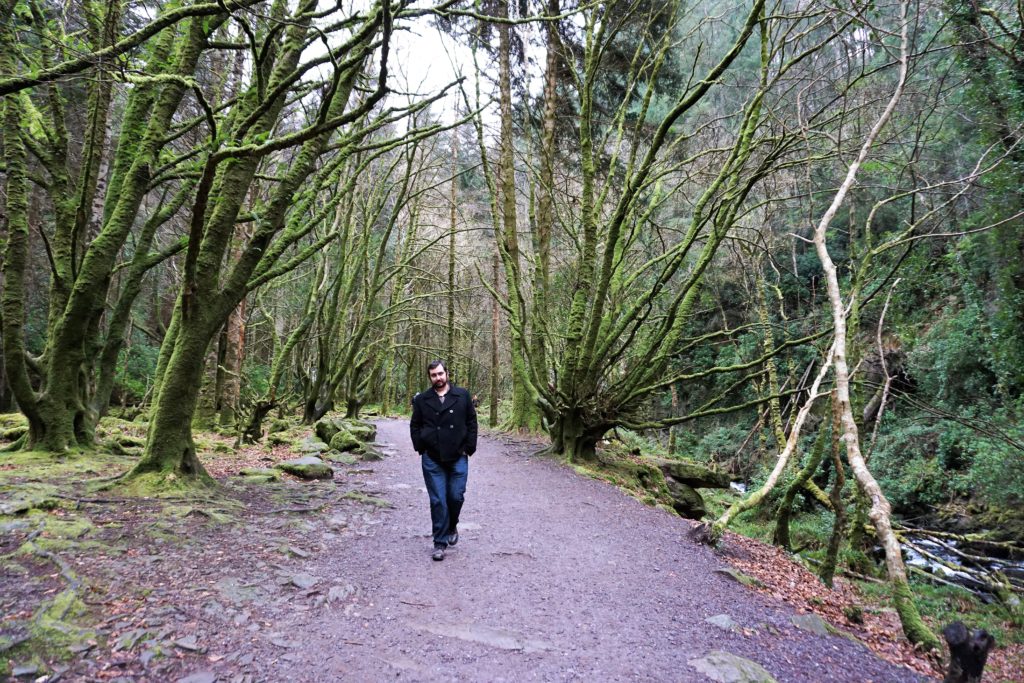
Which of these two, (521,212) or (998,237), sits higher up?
(521,212)

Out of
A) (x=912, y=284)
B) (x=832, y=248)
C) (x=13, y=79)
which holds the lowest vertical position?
(x=13, y=79)

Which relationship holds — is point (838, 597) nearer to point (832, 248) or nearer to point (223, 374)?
point (223, 374)

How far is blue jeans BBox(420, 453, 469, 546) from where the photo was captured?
4.73 meters

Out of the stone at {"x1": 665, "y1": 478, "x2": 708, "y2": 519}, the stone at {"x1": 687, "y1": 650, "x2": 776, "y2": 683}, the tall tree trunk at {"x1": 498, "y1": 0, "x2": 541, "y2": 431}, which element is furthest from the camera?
the tall tree trunk at {"x1": 498, "y1": 0, "x2": 541, "y2": 431}

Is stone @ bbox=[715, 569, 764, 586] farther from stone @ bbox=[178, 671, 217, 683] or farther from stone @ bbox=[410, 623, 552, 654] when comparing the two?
stone @ bbox=[178, 671, 217, 683]

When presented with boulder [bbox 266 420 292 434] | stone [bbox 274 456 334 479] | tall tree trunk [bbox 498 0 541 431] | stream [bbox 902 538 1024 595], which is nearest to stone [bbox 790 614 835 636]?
stream [bbox 902 538 1024 595]

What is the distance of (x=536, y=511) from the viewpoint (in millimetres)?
6457

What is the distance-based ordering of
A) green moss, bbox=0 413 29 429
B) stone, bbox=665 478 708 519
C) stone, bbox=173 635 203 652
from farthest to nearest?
stone, bbox=665 478 708 519 → green moss, bbox=0 413 29 429 → stone, bbox=173 635 203 652

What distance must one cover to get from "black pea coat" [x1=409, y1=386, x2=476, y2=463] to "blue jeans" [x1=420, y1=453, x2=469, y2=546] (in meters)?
0.09

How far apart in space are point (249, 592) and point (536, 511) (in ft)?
11.7

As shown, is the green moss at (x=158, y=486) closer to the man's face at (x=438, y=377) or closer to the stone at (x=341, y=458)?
the man's face at (x=438, y=377)

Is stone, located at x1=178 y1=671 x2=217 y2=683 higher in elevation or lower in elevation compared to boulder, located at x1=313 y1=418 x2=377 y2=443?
lower

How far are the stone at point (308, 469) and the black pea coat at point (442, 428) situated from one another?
305 cm

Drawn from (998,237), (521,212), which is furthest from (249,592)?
A: (521,212)
